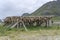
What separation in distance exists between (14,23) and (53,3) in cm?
15990

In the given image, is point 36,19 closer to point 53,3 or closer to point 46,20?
point 46,20

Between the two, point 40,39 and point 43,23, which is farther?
point 43,23

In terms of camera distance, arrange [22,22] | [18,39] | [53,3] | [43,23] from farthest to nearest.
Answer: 1. [53,3]
2. [43,23]
3. [22,22]
4. [18,39]

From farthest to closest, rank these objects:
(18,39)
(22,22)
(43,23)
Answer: (43,23)
(22,22)
(18,39)

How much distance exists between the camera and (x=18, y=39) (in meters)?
24.5

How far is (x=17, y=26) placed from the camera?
127 ft

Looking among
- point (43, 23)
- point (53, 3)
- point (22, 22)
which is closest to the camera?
point (22, 22)

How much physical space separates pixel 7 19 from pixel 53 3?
160 m

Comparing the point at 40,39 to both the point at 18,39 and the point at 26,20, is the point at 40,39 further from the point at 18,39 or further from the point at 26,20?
the point at 26,20

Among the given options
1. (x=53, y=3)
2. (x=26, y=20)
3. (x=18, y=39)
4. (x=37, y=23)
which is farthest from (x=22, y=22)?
(x=53, y=3)

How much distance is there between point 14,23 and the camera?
3909cm

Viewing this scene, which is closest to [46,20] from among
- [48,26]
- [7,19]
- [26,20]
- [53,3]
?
[48,26]

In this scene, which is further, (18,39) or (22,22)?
(22,22)

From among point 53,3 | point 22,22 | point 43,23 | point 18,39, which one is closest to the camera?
point 18,39
